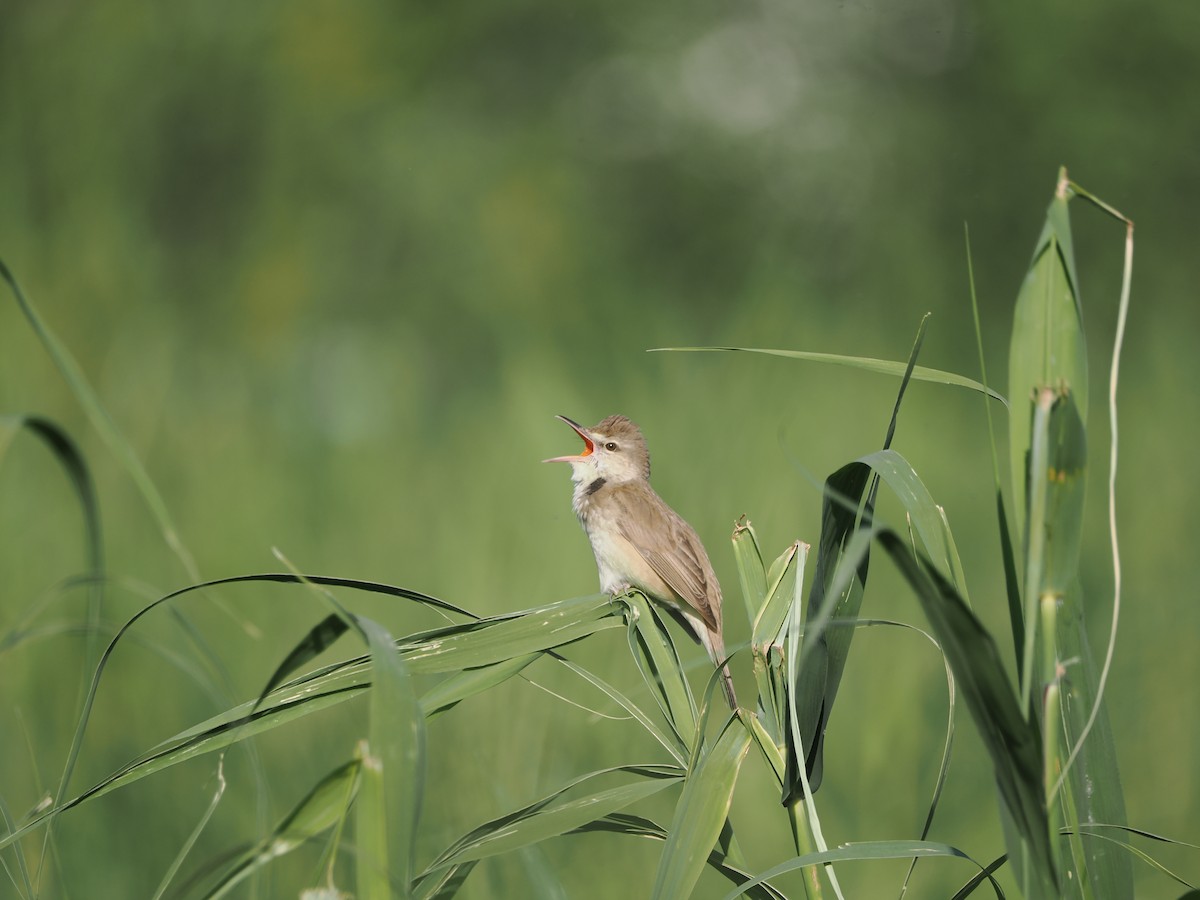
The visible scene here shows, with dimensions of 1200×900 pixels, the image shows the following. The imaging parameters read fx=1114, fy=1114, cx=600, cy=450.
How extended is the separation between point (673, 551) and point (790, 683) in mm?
2178

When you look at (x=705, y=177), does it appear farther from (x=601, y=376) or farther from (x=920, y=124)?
(x=601, y=376)

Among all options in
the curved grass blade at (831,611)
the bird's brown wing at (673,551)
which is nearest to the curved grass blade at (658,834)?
the curved grass blade at (831,611)

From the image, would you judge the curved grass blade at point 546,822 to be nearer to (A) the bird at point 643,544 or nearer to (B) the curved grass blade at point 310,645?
(B) the curved grass blade at point 310,645

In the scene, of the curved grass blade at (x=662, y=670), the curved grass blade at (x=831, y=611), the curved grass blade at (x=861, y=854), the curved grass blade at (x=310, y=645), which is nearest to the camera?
the curved grass blade at (x=310, y=645)

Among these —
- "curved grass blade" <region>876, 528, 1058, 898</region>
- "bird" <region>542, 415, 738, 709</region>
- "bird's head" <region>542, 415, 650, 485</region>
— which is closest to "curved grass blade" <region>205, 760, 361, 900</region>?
"curved grass blade" <region>876, 528, 1058, 898</region>

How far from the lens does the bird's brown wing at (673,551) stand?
334 centimetres

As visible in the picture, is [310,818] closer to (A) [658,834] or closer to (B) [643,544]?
(A) [658,834]

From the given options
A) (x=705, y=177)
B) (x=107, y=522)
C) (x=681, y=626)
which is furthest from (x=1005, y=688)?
(x=705, y=177)

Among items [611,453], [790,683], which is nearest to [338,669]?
[790,683]

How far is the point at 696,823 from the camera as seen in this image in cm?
125

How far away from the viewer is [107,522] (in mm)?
4492

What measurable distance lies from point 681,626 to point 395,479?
89.2 inches

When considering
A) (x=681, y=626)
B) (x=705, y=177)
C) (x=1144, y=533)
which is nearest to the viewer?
(x=681, y=626)

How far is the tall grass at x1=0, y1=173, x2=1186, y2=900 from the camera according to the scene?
1.02 meters
